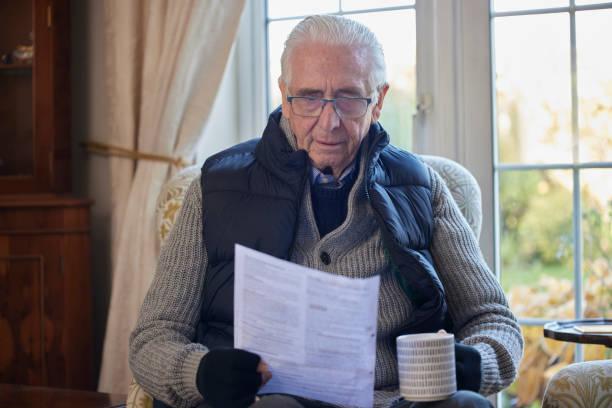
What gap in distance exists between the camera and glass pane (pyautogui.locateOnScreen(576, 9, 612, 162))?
8.27 ft

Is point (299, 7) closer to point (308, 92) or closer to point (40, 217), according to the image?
point (40, 217)

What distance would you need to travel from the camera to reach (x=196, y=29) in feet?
8.70

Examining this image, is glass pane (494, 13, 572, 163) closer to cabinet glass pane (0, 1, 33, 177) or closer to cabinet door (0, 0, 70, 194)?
cabinet door (0, 0, 70, 194)

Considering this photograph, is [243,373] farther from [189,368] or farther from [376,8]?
[376,8]

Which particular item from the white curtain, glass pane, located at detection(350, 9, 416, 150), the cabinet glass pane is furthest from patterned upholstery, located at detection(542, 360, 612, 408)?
the cabinet glass pane

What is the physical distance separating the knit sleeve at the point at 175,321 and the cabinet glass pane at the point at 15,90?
1.08m

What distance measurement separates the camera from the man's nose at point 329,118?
5.84ft

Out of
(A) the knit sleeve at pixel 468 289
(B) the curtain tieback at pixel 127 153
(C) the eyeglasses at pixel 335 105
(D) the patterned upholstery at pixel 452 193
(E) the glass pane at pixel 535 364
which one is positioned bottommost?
(E) the glass pane at pixel 535 364

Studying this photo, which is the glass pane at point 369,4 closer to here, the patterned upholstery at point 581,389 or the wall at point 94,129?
the wall at point 94,129

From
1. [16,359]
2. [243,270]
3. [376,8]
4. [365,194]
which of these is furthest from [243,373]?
[376,8]

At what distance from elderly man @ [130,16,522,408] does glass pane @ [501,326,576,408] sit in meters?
0.83

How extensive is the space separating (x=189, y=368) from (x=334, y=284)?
1.43ft

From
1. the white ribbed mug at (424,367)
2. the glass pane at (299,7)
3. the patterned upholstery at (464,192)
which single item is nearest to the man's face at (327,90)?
the patterned upholstery at (464,192)

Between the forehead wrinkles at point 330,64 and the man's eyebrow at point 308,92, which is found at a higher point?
the forehead wrinkles at point 330,64
